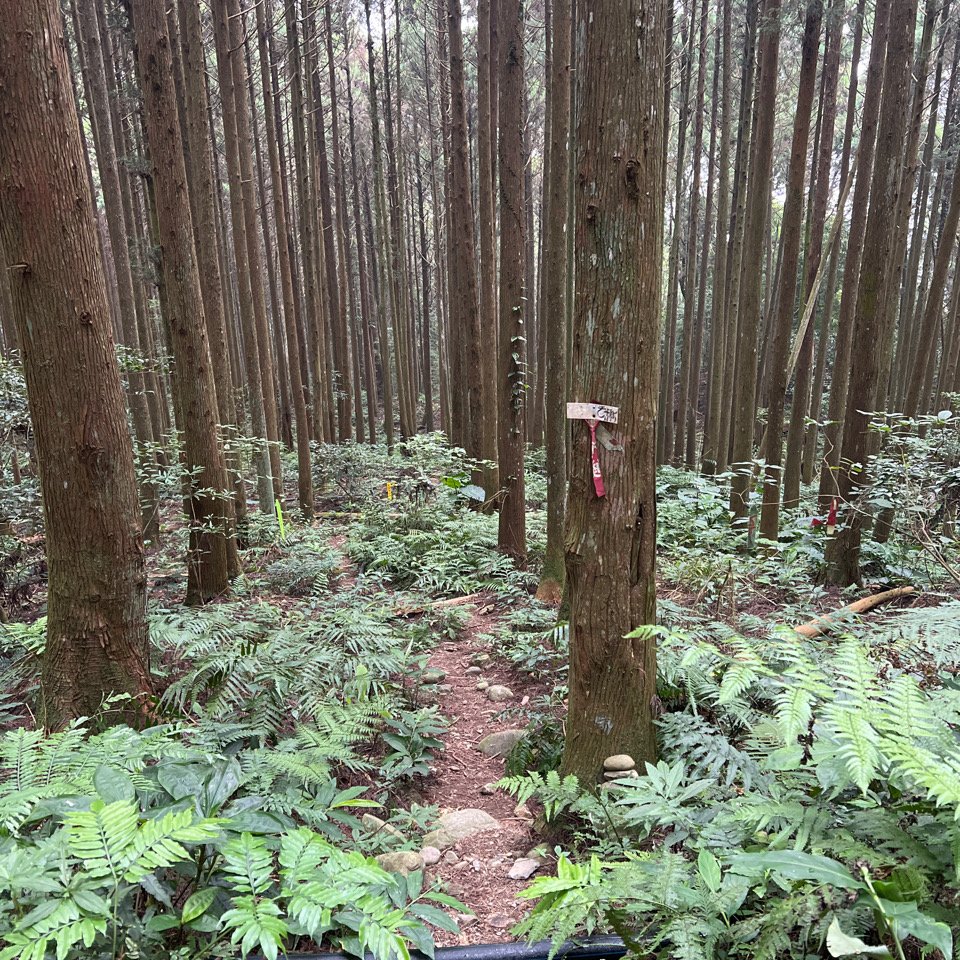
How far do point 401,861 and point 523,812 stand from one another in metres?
0.73

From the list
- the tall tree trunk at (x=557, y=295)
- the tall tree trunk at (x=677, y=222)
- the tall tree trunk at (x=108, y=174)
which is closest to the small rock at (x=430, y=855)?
the tall tree trunk at (x=557, y=295)

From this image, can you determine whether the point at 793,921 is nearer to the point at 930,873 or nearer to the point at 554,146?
the point at 930,873

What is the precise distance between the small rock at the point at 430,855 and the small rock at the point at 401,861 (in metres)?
0.09

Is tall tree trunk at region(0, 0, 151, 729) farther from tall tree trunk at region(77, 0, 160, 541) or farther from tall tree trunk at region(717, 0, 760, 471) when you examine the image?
tall tree trunk at region(717, 0, 760, 471)

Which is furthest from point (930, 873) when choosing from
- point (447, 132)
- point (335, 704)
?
point (447, 132)

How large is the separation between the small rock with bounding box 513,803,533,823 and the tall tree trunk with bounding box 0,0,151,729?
1992 mm

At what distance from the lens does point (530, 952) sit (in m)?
1.71

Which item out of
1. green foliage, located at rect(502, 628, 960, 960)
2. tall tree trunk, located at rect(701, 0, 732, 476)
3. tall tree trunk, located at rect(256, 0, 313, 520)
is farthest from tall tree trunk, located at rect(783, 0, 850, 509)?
tall tree trunk, located at rect(256, 0, 313, 520)

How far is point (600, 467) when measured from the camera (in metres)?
2.52

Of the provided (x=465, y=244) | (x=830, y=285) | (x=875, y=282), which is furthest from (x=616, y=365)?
(x=830, y=285)

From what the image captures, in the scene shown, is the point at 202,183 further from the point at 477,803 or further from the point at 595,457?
the point at 477,803

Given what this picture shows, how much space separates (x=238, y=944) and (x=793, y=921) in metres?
1.48

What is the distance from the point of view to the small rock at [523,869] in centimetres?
246

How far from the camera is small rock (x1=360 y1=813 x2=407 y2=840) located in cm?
258
